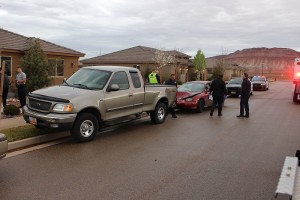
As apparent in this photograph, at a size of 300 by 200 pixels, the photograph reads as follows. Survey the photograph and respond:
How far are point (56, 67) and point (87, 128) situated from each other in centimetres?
1894

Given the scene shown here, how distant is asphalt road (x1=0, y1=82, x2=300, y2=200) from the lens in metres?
5.29

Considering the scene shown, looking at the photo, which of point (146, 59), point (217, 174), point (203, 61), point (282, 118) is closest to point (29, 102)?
point (217, 174)

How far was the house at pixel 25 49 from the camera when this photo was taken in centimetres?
2383

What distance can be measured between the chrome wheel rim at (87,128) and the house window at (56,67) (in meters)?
16.8

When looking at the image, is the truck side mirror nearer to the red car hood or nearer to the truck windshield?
the truck windshield

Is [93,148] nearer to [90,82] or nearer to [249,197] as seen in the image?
[90,82]

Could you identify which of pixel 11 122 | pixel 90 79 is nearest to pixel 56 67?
pixel 11 122

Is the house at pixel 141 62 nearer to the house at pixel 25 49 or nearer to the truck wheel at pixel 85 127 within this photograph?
the house at pixel 25 49

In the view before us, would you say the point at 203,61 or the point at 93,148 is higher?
the point at 203,61

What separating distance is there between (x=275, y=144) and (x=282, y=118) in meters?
5.76

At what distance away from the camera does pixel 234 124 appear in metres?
12.3

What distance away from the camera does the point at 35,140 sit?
28.0 feet

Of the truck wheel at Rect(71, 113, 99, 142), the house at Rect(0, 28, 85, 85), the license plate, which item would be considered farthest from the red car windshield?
the house at Rect(0, 28, 85, 85)

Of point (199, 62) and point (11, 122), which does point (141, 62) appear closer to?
point (199, 62)
